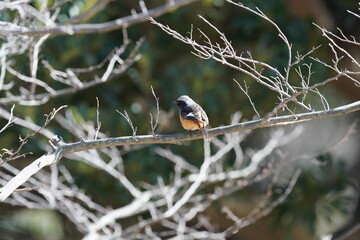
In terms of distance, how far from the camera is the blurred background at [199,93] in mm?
7160

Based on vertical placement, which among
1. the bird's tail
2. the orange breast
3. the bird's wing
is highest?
the bird's wing

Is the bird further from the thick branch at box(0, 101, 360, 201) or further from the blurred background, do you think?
the blurred background

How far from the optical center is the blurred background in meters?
7.16

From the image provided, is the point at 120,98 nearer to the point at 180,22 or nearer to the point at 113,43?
the point at 113,43

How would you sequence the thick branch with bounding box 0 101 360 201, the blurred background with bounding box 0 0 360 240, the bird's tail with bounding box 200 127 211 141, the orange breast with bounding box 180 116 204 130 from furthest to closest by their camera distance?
the blurred background with bounding box 0 0 360 240, the orange breast with bounding box 180 116 204 130, the bird's tail with bounding box 200 127 211 141, the thick branch with bounding box 0 101 360 201

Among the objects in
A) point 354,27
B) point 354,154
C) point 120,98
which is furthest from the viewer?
point 354,154

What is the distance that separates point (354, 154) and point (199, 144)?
339 centimetres

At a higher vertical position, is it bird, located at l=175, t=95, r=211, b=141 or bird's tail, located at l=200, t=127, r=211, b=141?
bird, located at l=175, t=95, r=211, b=141

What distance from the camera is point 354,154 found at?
980 cm

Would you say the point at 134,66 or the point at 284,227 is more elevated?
the point at 134,66

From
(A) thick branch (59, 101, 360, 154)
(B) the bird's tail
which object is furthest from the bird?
(A) thick branch (59, 101, 360, 154)

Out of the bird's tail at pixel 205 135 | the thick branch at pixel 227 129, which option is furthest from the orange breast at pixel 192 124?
the thick branch at pixel 227 129

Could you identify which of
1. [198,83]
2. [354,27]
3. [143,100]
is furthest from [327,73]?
[143,100]

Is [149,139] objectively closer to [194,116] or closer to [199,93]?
[194,116]
